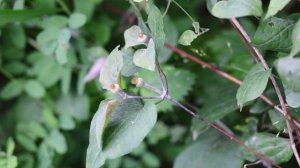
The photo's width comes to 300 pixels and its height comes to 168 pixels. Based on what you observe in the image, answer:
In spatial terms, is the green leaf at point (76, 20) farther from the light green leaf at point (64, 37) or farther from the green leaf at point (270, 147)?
the green leaf at point (270, 147)

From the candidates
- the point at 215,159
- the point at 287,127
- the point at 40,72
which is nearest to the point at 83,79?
the point at 40,72

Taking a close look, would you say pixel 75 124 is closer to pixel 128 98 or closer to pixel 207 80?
pixel 207 80

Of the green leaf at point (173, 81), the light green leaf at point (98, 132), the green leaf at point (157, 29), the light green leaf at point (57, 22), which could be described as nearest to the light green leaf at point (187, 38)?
the green leaf at point (157, 29)

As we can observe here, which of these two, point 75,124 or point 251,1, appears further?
point 75,124

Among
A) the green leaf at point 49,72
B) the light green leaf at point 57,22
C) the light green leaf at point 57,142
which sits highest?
the light green leaf at point 57,22

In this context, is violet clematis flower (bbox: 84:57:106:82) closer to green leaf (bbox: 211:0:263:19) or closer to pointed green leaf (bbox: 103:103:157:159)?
pointed green leaf (bbox: 103:103:157:159)

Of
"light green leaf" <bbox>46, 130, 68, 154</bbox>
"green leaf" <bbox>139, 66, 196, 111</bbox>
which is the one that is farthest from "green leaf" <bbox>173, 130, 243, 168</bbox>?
"light green leaf" <bbox>46, 130, 68, 154</bbox>
